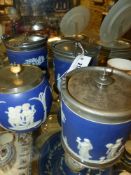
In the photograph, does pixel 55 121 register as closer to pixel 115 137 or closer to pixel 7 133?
pixel 7 133

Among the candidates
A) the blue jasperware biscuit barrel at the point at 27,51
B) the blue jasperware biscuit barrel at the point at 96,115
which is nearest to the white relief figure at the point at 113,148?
the blue jasperware biscuit barrel at the point at 96,115

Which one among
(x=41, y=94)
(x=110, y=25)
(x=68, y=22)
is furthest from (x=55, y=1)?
(x=41, y=94)

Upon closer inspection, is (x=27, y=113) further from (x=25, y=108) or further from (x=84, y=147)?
(x=84, y=147)

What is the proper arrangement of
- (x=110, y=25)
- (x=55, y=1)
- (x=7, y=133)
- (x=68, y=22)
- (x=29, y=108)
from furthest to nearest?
(x=55, y=1)
(x=68, y=22)
(x=110, y=25)
(x=7, y=133)
(x=29, y=108)

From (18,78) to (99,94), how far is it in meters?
0.33

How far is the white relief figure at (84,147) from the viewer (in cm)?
59

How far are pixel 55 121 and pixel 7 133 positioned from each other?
0.28m

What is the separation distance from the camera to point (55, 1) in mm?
2607

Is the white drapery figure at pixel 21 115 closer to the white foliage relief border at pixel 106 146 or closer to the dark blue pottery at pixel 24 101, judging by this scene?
the dark blue pottery at pixel 24 101

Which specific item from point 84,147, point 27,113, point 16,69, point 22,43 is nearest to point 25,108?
point 27,113

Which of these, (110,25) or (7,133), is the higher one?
(110,25)

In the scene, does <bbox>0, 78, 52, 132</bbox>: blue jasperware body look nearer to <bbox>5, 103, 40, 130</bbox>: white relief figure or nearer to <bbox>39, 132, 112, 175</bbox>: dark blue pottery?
<bbox>5, 103, 40, 130</bbox>: white relief figure

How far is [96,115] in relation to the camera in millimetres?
523

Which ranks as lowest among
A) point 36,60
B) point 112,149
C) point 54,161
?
point 54,161
